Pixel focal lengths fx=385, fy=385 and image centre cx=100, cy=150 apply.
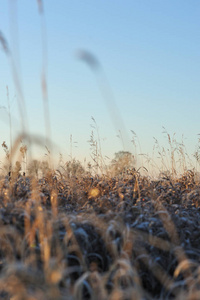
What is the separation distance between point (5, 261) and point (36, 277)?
857mm

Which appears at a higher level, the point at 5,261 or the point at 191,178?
the point at 191,178

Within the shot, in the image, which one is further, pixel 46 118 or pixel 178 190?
pixel 178 190

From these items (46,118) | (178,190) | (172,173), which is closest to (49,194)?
(46,118)

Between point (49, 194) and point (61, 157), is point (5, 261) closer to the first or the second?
point (49, 194)

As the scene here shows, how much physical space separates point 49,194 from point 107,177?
1.38 metres

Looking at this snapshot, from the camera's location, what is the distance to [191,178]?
6.06 meters

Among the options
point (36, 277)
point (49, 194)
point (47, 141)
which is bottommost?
point (36, 277)

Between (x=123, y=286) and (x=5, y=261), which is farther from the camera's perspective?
(x=5, y=261)

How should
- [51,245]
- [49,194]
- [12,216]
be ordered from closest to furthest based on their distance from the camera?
1. [51,245]
2. [12,216]
3. [49,194]

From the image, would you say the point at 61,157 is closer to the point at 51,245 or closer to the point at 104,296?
the point at 51,245

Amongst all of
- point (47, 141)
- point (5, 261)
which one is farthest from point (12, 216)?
point (47, 141)

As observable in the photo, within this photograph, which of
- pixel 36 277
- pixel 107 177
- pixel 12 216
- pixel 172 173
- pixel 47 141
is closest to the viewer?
pixel 36 277

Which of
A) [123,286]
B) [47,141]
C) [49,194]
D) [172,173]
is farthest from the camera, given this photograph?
[172,173]

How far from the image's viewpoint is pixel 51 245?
117 inches
